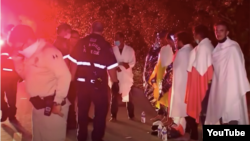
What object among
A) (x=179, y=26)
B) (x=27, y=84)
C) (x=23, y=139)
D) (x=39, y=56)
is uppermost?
(x=179, y=26)

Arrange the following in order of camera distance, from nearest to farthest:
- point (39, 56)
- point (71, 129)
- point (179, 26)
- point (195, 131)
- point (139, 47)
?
point (39, 56) → point (195, 131) → point (71, 129) → point (179, 26) → point (139, 47)

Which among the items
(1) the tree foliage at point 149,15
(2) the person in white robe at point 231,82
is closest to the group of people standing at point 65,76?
(2) the person in white robe at point 231,82

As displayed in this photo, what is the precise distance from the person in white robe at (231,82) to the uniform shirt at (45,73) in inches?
117

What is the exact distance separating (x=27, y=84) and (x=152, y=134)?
3666 mm

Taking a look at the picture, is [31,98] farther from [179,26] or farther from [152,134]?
[179,26]

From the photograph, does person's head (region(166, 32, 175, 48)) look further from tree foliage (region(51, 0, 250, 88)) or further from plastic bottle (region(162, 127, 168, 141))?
tree foliage (region(51, 0, 250, 88))

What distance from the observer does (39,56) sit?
4246 mm

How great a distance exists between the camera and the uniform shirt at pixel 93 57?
252 inches

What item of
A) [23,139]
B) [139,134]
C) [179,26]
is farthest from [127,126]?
[179,26]

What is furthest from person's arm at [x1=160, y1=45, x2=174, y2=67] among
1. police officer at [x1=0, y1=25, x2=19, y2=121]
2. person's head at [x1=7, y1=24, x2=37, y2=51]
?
person's head at [x1=7, y1=24, x2=37, y2=51]

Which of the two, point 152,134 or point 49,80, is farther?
point 152,134

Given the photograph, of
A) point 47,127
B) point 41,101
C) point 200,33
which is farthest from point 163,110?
point 41,101

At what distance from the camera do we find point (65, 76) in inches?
169

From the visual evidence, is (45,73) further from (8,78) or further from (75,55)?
(8,78)
